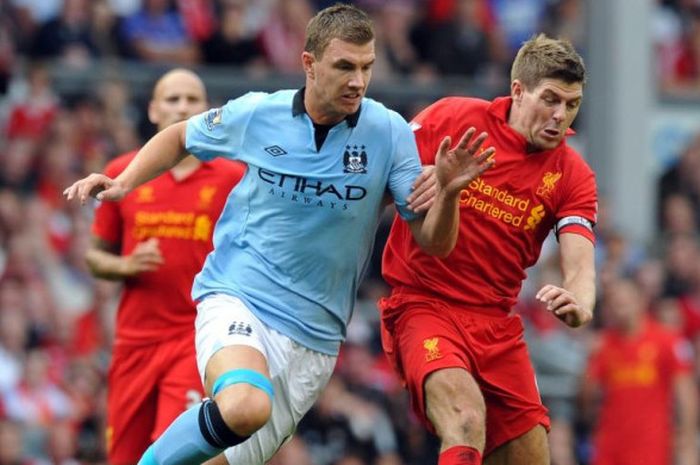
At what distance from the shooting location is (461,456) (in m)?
8.04

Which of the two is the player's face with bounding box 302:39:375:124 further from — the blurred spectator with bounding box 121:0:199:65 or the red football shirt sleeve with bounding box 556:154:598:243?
the blurred spectator with bounding box 121:0:199:65

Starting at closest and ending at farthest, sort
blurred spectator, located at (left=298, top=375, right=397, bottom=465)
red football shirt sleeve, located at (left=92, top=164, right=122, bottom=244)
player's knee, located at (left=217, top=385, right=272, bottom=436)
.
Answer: player's knee, located at (left=217, top=385, right=272, bottom=436)
red football shirt sleeve, located at (left=92, top=164, right=122, bottom=244)
blurred spectator, located at (left=298, top=375, right=397, bottom=465)

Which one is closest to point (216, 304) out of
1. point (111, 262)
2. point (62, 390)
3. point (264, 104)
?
point (264, 104)

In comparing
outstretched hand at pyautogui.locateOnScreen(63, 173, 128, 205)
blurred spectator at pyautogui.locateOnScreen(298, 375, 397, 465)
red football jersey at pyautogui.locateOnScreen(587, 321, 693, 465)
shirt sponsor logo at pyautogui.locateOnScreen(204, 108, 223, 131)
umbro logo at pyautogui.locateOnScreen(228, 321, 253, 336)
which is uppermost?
shirt sponsor logo at pyautogui.locateOnScreen(204, 108, 223, 131)

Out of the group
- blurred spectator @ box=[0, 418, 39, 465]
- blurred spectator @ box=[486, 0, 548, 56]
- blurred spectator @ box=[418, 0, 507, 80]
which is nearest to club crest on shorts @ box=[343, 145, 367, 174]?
blurred spectator @ box=[0, 418, 39, 465]

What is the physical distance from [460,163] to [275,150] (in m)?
0.91

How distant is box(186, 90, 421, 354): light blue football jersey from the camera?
819 centimetres

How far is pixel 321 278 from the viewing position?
8312mm

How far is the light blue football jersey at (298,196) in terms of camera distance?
819 cm

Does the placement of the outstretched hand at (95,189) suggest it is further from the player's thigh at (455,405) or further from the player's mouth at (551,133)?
the player's mouth at (551,133)

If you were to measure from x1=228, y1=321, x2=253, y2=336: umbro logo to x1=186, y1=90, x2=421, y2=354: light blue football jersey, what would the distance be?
0.15m

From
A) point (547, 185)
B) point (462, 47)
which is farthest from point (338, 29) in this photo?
point (462, 47)

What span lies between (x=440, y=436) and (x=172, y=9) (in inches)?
347

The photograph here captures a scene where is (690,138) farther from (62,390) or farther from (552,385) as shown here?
(62,390)
